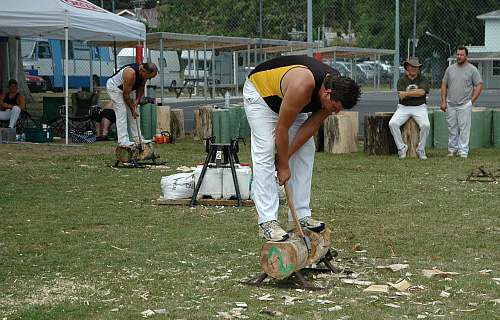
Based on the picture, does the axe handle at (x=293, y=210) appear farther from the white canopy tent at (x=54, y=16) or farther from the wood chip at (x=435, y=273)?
the white canopy tent at (x=54, y=16)

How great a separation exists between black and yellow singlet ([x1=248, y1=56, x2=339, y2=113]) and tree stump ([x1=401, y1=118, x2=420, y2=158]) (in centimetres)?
810

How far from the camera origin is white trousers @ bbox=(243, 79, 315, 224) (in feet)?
17.0

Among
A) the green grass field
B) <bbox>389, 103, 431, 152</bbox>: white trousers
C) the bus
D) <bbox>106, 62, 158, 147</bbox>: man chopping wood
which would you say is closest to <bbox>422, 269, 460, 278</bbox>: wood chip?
the green grass field

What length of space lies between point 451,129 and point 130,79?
585 cm

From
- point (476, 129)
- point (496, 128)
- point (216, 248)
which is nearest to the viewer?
point (216, 248)

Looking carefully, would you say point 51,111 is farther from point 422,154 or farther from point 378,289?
point 378,289

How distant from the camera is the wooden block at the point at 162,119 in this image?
16.5 meters

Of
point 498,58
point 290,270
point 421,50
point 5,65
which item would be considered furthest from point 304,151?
point 498,58

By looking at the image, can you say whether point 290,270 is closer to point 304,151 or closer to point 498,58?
point 304,151

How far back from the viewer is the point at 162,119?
16719 millimetres

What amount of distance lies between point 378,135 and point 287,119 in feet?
28.3

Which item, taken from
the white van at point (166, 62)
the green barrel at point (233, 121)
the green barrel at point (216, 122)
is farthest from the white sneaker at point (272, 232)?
the white van at point (166, 62)

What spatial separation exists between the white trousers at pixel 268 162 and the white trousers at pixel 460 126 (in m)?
8.02

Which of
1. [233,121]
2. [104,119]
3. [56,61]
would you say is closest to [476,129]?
[233,121]
